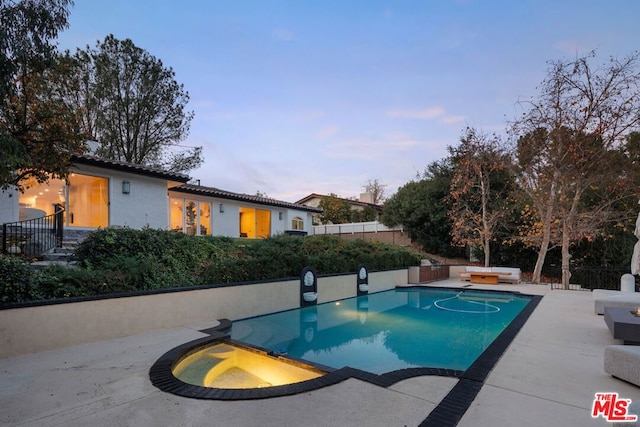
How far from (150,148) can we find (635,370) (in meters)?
19.2

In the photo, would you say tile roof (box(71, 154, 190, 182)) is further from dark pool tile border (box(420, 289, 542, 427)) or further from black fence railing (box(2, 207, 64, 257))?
dark pool tile border (box(420, 289, 542, 427))

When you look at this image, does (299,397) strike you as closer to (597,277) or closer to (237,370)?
(237,370)

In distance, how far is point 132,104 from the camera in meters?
17.0

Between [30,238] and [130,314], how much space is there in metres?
4.78

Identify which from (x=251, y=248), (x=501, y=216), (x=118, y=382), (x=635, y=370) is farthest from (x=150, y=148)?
(x=635, y=370)

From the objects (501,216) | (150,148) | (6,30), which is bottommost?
(501,216)

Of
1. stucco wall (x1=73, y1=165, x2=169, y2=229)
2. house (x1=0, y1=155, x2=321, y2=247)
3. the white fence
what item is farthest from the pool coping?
the white fence

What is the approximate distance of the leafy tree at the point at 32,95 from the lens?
15.2 ft

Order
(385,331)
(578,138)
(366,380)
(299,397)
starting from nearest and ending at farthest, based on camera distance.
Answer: (299,397), (366,380), (385,331), (578,138)

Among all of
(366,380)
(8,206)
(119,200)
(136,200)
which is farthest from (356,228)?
(366,380)

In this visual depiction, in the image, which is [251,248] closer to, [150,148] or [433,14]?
[433,14]

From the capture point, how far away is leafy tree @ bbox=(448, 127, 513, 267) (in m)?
16.2

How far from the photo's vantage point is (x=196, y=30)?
10961 millimetres

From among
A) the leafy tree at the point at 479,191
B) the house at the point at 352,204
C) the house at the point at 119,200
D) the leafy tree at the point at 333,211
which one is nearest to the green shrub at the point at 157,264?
the house at the point at 119,200
